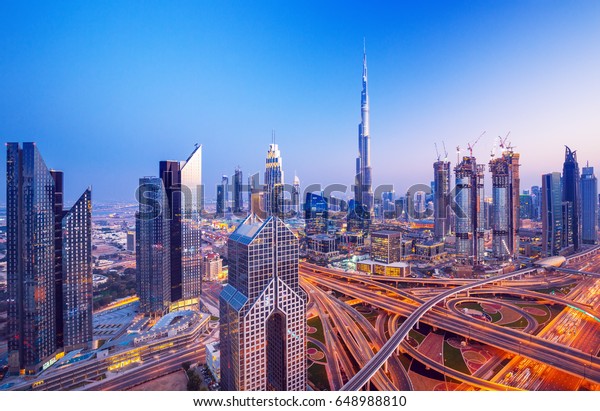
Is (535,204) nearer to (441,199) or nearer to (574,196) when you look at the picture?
(574,196)

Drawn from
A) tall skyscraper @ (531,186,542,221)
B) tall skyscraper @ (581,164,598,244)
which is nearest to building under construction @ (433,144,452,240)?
tall skyscraper @ (531,186,542,221)

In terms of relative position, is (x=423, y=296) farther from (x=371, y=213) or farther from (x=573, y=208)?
(x=371, y=213)

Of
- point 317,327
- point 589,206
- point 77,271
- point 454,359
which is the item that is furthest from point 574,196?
point 77,271

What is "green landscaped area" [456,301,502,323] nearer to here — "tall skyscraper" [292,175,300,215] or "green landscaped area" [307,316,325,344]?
"green landscaped area" [307,316,325,344]

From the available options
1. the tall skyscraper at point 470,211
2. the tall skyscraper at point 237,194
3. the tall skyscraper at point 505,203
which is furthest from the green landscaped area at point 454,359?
the tall skyscraper at point 505,203
